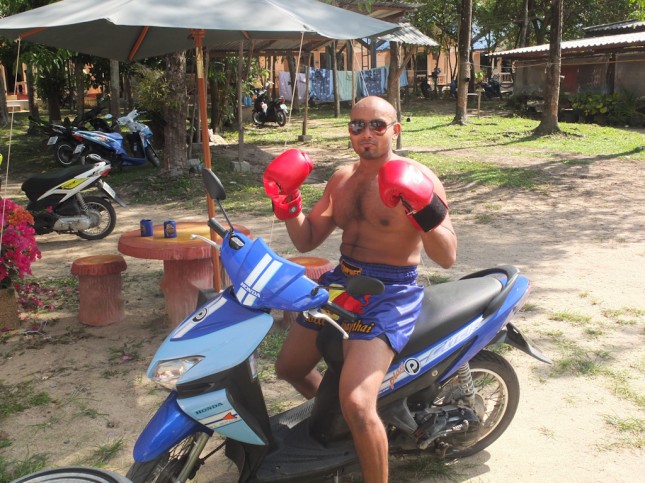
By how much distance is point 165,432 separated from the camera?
2109 mm

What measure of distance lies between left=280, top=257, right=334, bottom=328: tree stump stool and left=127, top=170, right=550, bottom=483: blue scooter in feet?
4.72

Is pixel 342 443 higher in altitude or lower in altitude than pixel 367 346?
lower

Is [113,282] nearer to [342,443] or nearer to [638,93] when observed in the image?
[342,443]

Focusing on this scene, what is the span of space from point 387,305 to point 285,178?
66 cm

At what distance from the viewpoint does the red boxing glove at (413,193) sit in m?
2.13

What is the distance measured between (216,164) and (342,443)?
9.08 metres

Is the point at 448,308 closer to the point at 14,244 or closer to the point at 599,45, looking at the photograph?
the point at 14,244

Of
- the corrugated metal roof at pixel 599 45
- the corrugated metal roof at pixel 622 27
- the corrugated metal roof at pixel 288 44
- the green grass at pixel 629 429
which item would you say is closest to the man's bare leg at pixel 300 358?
the green grass at pixel 629 429

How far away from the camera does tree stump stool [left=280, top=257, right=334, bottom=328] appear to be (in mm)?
4195

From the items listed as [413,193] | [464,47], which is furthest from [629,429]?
[464,47]

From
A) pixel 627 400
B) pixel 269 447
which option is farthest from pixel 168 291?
pixel 627 400

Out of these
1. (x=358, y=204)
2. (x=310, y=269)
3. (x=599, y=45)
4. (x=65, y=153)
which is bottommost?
(x=310, y=269)

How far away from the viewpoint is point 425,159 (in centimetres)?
1166

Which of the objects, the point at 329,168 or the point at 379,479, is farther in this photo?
the point at 329,168
